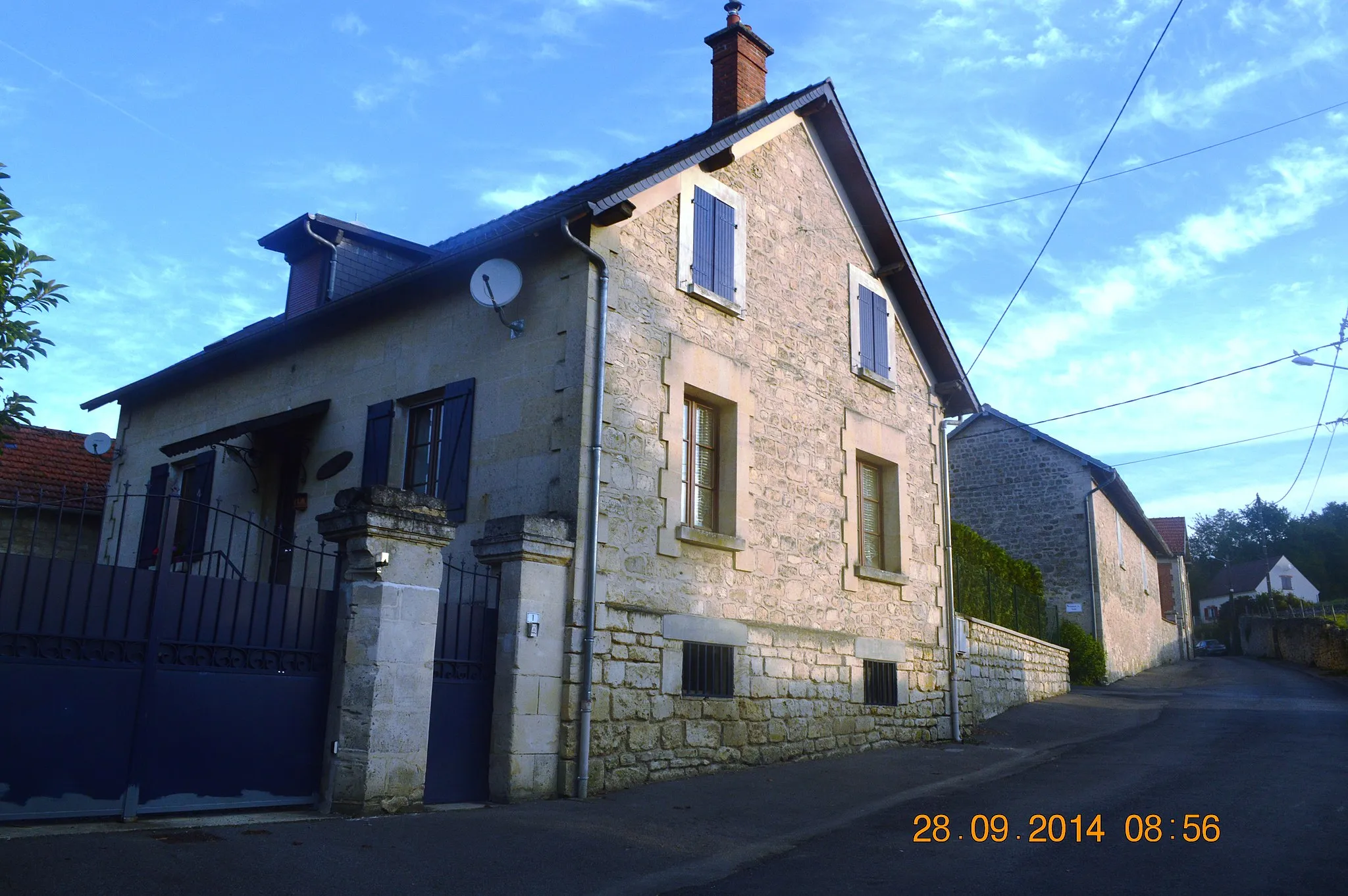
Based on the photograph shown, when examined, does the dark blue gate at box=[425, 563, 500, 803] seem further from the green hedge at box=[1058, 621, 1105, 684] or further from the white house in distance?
the white house in distance

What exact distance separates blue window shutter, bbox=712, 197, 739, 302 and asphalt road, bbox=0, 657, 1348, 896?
487 centimetres

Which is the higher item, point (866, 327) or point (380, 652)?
point (866, 327)

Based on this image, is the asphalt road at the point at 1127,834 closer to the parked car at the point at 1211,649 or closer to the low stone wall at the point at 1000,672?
the low stone wall at the point at 1000,672

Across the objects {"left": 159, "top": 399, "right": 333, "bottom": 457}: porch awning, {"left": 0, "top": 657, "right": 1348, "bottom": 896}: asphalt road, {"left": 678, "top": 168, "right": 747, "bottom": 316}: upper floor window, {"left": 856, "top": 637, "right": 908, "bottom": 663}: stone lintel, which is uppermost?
{"left": 678, "top": 168, "right": 747, "bottom": 316}: upper floor window

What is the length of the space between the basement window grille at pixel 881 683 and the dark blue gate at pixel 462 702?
5.43 meters

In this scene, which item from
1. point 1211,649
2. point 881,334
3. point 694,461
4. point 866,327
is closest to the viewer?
point 694,461

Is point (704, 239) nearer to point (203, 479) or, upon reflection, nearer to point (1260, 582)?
point (203, 479)

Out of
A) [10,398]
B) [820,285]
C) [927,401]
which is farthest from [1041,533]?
[10,398]

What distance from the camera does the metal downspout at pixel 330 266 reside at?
12.7 meters

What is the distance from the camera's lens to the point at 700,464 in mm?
10562

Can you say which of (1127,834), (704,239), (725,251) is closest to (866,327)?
(725,251)

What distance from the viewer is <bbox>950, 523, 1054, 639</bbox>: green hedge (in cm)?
1709

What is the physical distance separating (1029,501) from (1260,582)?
48496 millimetres

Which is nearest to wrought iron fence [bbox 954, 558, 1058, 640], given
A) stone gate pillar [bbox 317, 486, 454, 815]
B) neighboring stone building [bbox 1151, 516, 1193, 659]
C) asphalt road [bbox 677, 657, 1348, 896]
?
asphalt road [bbox 677, 657, 1348, 896]
